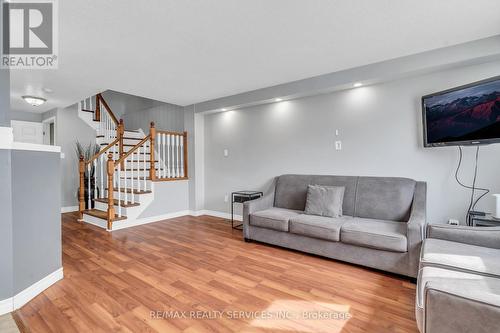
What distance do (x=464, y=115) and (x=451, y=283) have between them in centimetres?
178

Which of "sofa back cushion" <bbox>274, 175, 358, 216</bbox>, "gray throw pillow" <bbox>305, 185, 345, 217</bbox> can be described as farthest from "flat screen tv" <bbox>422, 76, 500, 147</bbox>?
"gray throw pillow" <bbox>305, 185, 345, 217</bbox>

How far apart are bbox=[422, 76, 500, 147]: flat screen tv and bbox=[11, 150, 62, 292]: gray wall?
380 centimetres

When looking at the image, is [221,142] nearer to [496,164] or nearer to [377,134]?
[377,134]

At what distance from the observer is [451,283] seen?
1.35 m

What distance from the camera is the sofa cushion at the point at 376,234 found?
91.0 inches

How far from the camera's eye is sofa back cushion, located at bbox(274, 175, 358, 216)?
10.4ft

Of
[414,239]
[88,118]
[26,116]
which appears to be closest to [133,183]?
[88,118]

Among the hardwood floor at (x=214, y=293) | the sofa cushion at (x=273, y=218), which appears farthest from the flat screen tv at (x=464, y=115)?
the sofa cushion at (x=273, y=218)

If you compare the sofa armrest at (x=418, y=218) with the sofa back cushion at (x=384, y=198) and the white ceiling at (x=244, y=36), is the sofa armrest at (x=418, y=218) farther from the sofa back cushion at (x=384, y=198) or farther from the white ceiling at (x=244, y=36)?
the white ceiling at (x=244, y=36)

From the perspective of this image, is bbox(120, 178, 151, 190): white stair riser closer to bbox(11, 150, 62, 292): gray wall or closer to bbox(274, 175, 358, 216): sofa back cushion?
bbox(11, 150, 62, 292): gray wall

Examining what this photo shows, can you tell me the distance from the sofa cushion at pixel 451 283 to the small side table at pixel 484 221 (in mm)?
1074

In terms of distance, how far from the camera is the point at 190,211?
5.13 m

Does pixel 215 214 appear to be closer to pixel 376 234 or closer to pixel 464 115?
pixel 376 234

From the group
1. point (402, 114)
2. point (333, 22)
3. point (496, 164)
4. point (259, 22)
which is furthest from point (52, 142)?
point (496, 164)
